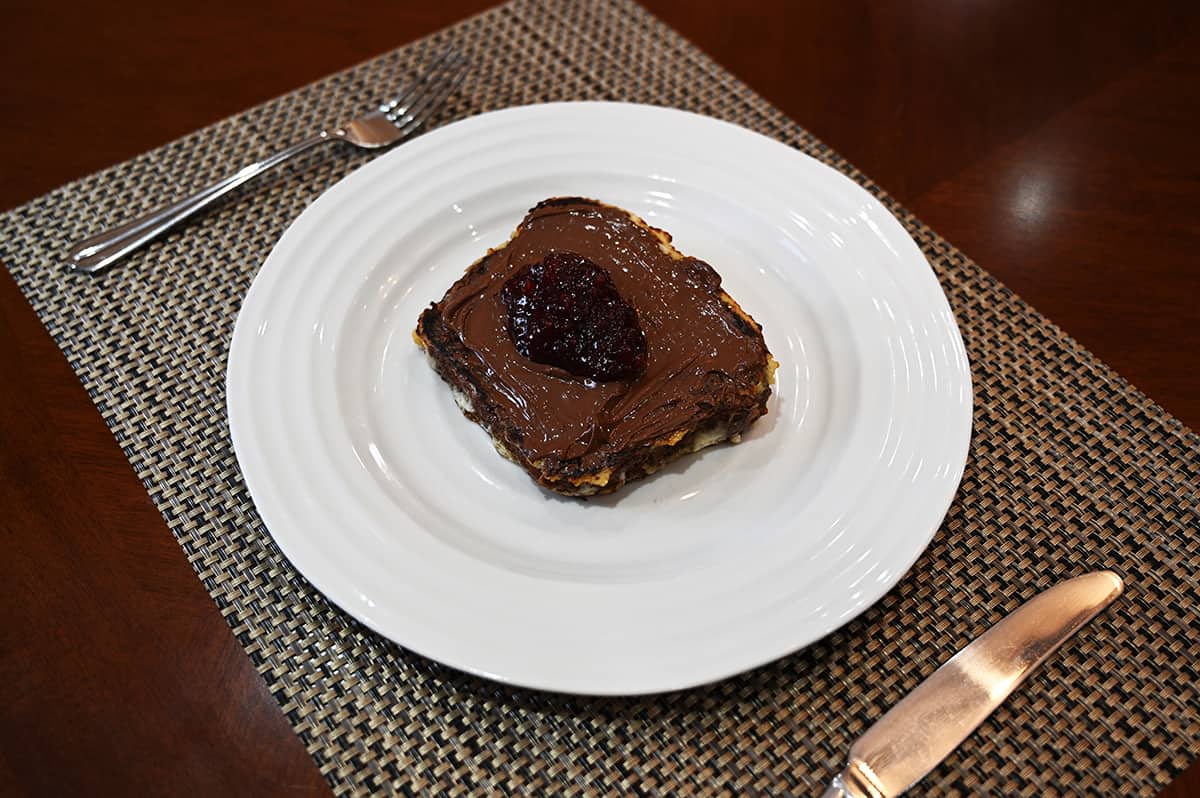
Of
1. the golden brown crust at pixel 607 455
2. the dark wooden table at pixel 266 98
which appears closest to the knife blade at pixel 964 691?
the dark wooden table at pixel 266 98

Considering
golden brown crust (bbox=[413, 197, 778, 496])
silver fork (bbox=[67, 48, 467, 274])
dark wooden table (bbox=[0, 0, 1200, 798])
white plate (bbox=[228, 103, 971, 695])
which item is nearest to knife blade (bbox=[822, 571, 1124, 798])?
white plate (bbox=[228, 103, 971, 695])

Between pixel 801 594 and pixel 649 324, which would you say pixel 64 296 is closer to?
pixel 649 324

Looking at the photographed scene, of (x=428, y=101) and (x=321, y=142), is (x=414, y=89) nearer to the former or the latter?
(x=428, y=101)

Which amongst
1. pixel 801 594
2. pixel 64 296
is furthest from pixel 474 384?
pixel 64 296

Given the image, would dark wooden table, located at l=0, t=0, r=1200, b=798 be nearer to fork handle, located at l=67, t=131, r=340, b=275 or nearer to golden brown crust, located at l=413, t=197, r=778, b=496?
fork handle, located at l=67, t=131, r=340, b=275

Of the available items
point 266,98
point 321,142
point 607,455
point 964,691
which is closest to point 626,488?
point 607,455

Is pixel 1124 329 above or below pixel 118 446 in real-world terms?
below
